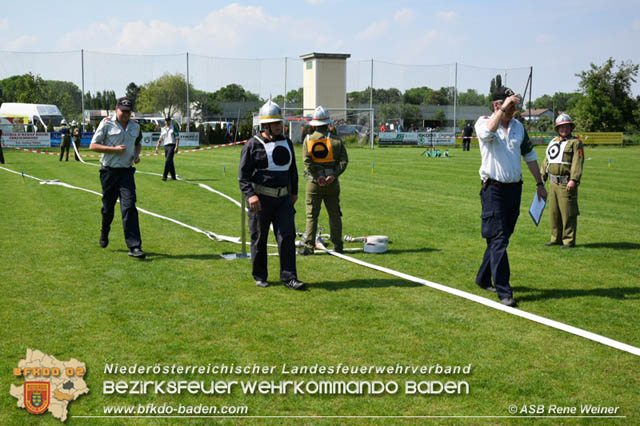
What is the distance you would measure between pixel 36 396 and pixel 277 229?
3417 millimetres

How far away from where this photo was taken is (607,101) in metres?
60.6

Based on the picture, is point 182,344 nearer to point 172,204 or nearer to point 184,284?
point 184,284

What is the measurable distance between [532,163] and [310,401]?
4.03 metres

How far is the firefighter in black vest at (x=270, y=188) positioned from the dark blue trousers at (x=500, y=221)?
2.24 meters

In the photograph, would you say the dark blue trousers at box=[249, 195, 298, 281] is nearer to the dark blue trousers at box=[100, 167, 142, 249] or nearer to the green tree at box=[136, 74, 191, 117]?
the dark blue trousers at box=[100, 167, 142, 249]

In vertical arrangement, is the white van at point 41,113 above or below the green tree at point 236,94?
below

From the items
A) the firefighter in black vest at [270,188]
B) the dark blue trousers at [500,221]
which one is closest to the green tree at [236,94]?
the firefighter in black vest at [270,188]

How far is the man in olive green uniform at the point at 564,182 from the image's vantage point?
953cm

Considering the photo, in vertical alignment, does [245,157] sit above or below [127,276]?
above

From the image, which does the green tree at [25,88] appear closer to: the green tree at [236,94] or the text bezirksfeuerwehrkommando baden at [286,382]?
the green tree at [236,94]

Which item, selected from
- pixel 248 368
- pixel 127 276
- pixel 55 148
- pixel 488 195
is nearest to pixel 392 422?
pixel 248 368

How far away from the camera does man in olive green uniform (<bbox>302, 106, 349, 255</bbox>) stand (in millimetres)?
8539

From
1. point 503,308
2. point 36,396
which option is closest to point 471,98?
point 503,308

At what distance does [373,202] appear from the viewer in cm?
1471
